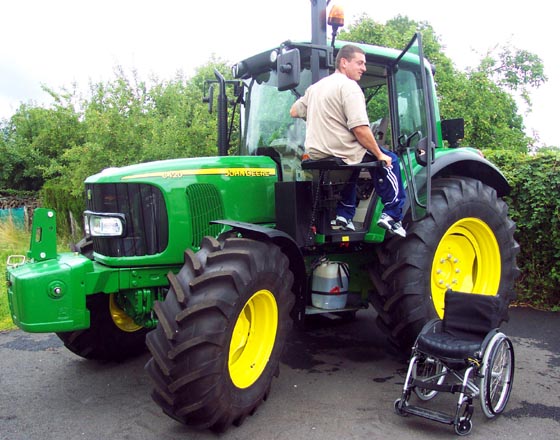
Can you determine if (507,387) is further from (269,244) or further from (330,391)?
(269,244)

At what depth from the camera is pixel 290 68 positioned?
3684 millimetres

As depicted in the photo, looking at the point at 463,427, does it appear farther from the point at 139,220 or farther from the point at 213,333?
the point at 139,220

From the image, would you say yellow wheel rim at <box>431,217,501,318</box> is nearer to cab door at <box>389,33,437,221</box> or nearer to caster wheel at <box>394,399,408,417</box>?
cab door at <box>389,33,437,221</box>

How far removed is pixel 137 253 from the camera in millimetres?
3912

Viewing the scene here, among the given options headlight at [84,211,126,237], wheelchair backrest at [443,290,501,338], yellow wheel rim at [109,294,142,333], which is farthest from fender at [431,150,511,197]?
yellow wheel rim at [109,294,142,333]

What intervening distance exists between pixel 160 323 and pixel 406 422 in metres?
1.78

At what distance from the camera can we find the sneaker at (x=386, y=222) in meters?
4.07

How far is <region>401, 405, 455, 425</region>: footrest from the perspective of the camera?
3.39 m

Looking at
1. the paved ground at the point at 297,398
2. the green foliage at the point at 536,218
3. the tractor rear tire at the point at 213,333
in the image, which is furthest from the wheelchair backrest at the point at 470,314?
the green foliage at the point at 536,218

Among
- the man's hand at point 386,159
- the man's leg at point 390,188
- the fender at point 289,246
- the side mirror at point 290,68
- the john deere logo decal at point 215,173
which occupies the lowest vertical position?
the fender at point 289,246

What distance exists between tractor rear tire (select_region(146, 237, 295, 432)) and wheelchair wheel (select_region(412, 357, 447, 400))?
1090 millimetres

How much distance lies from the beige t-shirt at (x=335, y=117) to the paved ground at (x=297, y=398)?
1.81 metres

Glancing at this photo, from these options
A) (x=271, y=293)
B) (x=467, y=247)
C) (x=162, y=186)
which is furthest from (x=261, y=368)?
(x=467, y=247)

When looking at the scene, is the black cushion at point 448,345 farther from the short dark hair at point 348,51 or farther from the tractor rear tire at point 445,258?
the short dark hair at point 348,51
